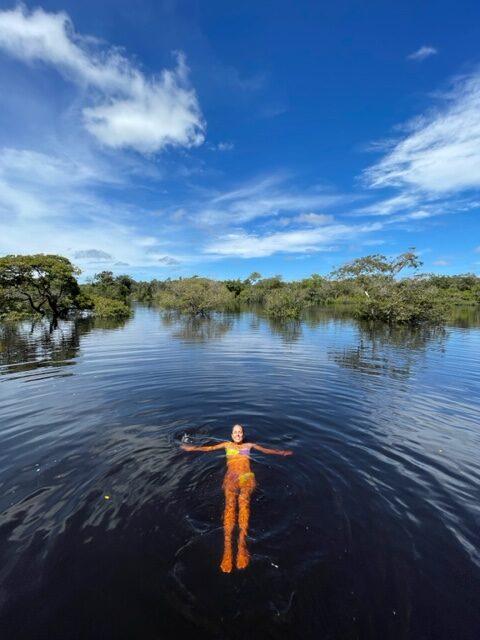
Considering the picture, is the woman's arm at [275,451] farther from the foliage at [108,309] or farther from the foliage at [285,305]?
the foliage at [108,309]

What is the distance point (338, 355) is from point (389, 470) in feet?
45.8

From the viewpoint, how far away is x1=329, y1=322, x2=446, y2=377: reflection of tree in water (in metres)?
17.3

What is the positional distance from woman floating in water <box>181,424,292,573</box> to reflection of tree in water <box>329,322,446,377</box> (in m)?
10.7

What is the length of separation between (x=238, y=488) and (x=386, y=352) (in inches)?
745

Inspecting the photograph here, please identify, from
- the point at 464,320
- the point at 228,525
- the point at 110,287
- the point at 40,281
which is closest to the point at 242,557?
the point at 228,525

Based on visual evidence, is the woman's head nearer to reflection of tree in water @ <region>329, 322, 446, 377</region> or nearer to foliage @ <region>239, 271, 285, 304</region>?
reflection of tree in water @ <region>329, 322, 446, 377</region>

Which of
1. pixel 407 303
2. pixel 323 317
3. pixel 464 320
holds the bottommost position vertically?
pixel 323 317

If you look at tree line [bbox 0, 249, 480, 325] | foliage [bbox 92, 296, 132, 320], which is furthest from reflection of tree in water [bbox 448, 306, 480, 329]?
foliage [bbox 92, 296, 132, 320]

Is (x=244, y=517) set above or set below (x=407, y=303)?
below

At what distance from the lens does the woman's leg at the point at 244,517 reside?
4.49 m

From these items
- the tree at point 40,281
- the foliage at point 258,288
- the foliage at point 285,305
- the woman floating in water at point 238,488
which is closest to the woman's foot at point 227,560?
the woman floating in water at point 238,488

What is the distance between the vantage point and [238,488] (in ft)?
19.6

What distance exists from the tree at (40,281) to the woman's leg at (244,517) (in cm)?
3772

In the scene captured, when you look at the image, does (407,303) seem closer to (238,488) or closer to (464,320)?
(464,320)
